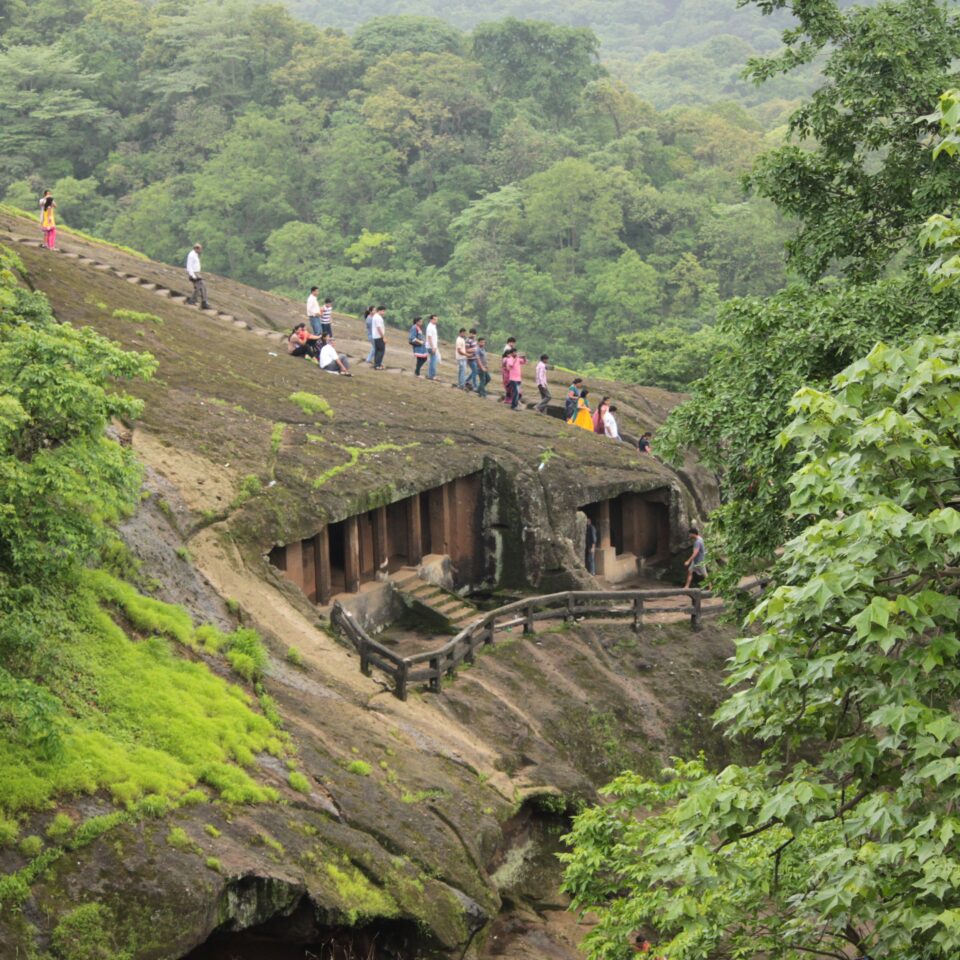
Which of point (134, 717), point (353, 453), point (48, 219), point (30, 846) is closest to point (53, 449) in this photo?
point (134, 717)

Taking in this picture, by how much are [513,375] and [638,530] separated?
177 inches

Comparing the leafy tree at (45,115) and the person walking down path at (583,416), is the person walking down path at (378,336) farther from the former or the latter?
the leafy tree at (45,115)

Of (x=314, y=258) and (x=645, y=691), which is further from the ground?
(x=314, y=258)

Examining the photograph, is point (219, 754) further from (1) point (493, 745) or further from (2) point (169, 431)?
(2) point (169, 431)

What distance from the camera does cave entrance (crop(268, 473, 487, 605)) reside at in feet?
74.6

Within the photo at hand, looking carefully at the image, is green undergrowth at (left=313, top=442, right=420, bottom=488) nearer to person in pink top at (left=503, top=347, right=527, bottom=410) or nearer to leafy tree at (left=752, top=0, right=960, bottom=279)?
person in pink top at (left=503, top=347, right=527, bottom=410)

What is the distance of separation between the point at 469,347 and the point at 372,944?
61.6 feet

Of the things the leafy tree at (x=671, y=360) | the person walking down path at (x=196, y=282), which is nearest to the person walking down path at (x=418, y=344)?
the person walking down path at (x=196, y=282)

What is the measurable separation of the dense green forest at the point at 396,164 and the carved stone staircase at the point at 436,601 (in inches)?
1243

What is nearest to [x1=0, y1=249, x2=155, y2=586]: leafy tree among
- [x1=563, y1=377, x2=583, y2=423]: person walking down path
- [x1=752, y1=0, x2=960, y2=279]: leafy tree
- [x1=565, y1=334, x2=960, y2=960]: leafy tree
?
[x1=565, y1=334, x2=960, y2=960]: leafy tree

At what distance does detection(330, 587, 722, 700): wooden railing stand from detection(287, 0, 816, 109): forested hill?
232 feet

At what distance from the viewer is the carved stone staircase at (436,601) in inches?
926

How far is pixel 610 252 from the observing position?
58.9 meters

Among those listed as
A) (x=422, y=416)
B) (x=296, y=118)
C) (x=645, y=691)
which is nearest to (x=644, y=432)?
(x=422, y=416)
